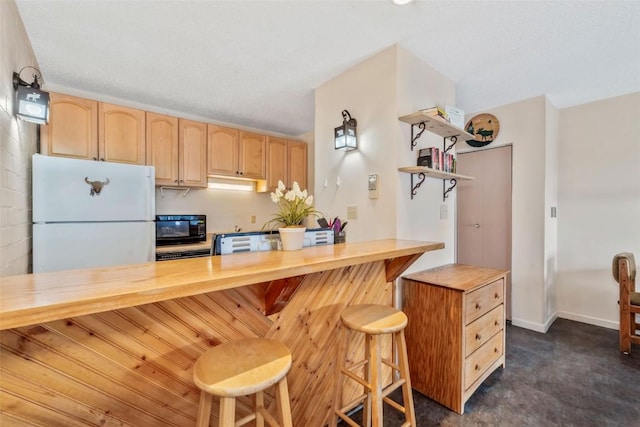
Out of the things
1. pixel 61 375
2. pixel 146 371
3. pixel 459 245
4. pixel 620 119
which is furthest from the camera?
pixel 459 245

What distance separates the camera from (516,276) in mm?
3137

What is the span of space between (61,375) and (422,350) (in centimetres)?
193

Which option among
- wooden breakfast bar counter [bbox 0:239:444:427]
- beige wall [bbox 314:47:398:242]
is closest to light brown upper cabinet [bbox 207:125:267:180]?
beige wall [bbox 314:47:398:242]

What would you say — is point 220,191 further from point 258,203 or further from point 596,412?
point 596,412

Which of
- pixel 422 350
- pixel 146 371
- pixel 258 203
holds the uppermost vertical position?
pixel 258 203

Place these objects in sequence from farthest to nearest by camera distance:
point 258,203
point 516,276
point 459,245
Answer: point 258,203, point 459,245, point 516,276

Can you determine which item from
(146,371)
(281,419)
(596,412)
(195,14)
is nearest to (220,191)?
(195,14)

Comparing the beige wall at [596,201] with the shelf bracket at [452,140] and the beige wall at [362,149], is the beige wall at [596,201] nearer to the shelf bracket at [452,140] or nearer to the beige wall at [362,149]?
the shelf bracket at [452,140]

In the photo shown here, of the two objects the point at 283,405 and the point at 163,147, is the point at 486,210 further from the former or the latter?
the point at 163,147

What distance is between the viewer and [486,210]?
3.43m

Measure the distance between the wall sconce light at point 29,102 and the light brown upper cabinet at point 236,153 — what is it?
1.67 meters

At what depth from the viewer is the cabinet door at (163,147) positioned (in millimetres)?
2979

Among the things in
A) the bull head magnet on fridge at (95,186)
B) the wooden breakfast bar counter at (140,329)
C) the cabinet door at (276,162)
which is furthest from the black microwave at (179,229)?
the wooden breakfast bar counter at (140,329)

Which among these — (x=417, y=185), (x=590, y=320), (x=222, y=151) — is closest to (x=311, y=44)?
(x=417, y=185)
